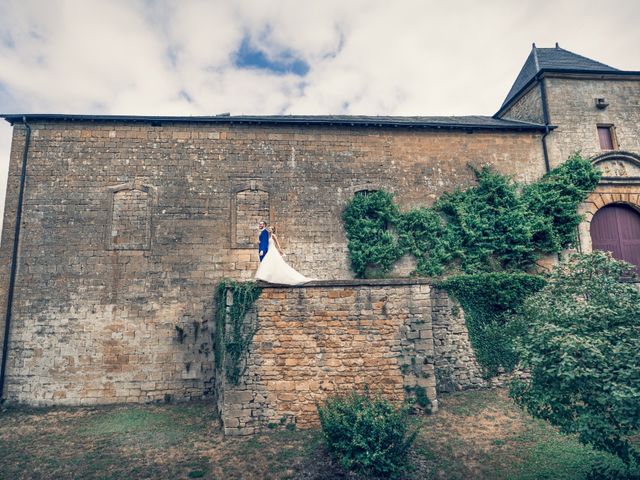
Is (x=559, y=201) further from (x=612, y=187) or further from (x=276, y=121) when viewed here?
(x=276, y=121)

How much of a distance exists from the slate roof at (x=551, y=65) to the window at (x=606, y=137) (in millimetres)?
1948

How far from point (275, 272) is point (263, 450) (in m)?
3.29

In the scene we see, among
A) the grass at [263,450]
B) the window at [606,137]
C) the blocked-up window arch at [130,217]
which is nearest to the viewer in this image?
the grass at [263,450]

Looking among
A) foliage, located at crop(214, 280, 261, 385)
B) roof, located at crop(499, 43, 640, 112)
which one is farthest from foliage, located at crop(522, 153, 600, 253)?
foliage, located at crop(214, 280, 261, 385)

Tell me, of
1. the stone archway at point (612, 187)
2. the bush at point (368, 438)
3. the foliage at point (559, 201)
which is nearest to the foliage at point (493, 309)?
the foliage at point (559, 201)

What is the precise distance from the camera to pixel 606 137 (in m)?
13.5

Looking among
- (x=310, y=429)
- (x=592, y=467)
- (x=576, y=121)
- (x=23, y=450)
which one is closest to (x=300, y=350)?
(x=310, y=429)

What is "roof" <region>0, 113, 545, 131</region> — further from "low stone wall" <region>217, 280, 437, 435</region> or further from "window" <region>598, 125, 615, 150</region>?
"low stone wall" <region>217, 280, 437, 435</region>

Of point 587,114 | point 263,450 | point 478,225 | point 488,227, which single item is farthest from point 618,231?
point 263,450

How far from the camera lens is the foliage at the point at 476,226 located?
38.7ft

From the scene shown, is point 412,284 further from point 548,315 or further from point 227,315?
point 227,315

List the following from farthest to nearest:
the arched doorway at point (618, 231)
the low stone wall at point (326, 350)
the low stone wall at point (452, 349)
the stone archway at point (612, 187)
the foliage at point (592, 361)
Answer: the arched doorway at point (618, 231)
the stone archway at point (612, 187)
the low stone wall at point (452, 349)
the low stone wall at point (326, 350)
the foliage at point (592, 361)

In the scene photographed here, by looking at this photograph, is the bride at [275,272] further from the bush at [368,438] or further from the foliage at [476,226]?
the foliage at [476,226]

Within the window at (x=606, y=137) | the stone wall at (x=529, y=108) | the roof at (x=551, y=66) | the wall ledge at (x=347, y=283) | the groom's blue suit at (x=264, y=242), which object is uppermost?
the roof at (x=551, y=66)
